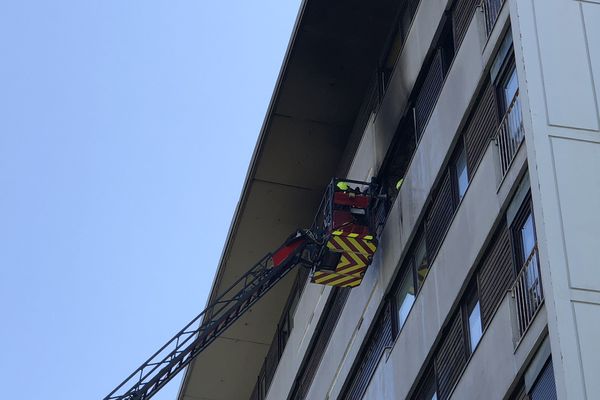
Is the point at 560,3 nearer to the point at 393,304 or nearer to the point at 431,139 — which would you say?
the point at 431,139

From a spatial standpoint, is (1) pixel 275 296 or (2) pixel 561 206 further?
(1) pixel 275 296

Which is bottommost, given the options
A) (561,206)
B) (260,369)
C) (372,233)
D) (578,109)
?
(561,206)

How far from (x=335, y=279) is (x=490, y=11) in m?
8.39

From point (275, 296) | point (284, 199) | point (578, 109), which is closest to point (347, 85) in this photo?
point (284, 199)

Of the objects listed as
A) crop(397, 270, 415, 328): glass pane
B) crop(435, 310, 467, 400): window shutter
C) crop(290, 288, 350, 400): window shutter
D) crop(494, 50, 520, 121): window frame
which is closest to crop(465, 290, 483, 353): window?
crop(435, 310, 467, 400): window shutter

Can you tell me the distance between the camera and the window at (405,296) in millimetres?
24891

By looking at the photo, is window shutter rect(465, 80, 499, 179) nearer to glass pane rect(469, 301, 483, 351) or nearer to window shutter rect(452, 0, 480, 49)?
window shutter rect(452, 0, 480, 49)

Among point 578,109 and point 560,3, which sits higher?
point 560,3

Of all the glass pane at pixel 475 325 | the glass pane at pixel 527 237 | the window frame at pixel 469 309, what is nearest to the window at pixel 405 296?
the window frame at pixel 469 309

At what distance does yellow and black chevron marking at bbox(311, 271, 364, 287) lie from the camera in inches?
1126

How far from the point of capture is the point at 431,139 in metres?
24.7

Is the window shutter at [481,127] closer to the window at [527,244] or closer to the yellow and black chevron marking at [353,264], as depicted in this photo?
the window at [527,244]

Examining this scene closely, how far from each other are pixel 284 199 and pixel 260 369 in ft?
24.1

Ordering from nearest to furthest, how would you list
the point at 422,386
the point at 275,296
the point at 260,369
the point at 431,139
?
1. the point at 422,386
2. the point at 431,139
3. the point at 275,296
4. the point at 260,369
